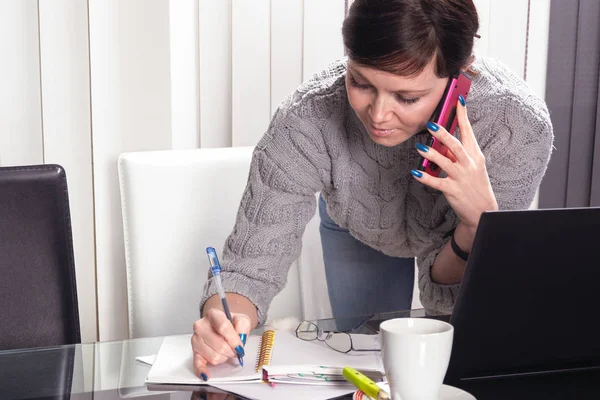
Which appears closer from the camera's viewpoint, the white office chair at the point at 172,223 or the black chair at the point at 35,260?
the black chair at the point at 35,260

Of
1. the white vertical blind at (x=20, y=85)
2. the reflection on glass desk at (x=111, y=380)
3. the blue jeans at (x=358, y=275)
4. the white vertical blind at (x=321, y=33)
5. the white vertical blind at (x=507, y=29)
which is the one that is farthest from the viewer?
the white vertical blind at (x=507, y=29)

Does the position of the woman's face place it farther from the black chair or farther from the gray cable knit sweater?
the black chair

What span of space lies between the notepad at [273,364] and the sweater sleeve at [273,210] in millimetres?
169

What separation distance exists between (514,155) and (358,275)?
0.57 m

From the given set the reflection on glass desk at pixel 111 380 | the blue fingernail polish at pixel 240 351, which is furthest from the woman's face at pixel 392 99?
the blue fingernail polish at pixel 240 351

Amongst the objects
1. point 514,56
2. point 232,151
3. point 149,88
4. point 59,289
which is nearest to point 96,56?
point 149,88

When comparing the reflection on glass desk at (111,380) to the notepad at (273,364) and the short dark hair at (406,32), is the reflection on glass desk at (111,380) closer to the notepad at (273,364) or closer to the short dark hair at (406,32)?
the notepad at (273,364)

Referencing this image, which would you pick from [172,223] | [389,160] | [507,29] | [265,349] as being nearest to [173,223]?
[172,223]

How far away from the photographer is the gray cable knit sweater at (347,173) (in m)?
1.35

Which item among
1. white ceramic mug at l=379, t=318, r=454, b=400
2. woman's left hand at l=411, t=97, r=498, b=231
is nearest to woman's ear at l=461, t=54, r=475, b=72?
woman's left hand at l=411, t=97, r=498, b=231

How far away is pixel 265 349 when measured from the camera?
1.08 metres

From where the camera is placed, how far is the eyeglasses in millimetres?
1105

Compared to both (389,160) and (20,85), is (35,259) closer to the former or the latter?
(389,160)

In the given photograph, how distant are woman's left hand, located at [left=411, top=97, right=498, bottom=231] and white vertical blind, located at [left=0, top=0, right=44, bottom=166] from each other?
1265mm
